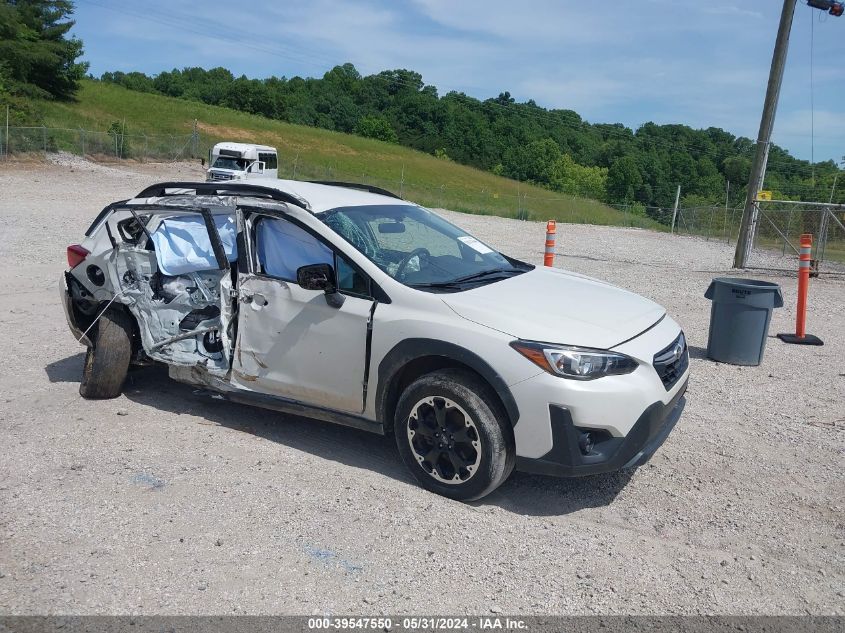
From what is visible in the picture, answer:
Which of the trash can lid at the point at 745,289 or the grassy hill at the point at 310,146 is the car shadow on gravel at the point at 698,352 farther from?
the grassy hill at the point at 310,146

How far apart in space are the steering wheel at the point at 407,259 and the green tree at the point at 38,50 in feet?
204

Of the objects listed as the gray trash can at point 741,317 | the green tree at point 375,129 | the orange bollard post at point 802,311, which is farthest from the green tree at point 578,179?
the gray trash can at point 741,317

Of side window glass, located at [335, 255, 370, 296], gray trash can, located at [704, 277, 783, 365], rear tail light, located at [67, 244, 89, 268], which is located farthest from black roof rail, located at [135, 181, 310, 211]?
gray trash can, located at [704, 277, 783, 365]

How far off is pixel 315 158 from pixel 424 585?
68.3m

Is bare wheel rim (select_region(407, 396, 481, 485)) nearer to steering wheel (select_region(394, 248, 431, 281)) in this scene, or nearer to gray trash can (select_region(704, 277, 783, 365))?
steering wheel (select_region(394, 248, 431, 281))

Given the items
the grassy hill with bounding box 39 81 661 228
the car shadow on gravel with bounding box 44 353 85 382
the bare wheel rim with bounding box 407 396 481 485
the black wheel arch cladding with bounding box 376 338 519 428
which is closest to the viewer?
the black wheel arch cladding with bounding box 376 338 519 428

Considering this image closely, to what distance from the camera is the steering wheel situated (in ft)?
15.9

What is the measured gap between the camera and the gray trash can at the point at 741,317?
7.60 metres

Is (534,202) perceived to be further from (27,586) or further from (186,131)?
(27,586)

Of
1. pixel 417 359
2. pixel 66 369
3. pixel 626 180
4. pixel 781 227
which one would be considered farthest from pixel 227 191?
pixel 626 180

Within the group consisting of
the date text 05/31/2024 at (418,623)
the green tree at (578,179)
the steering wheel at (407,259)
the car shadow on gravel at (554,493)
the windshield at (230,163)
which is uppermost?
the green tree at (578,179)

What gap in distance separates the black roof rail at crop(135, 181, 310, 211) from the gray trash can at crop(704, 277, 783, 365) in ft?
15.1

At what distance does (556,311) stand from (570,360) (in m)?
0.51

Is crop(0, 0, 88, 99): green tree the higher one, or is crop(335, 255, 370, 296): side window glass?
crop(0, 0, 88, 99): green tree
